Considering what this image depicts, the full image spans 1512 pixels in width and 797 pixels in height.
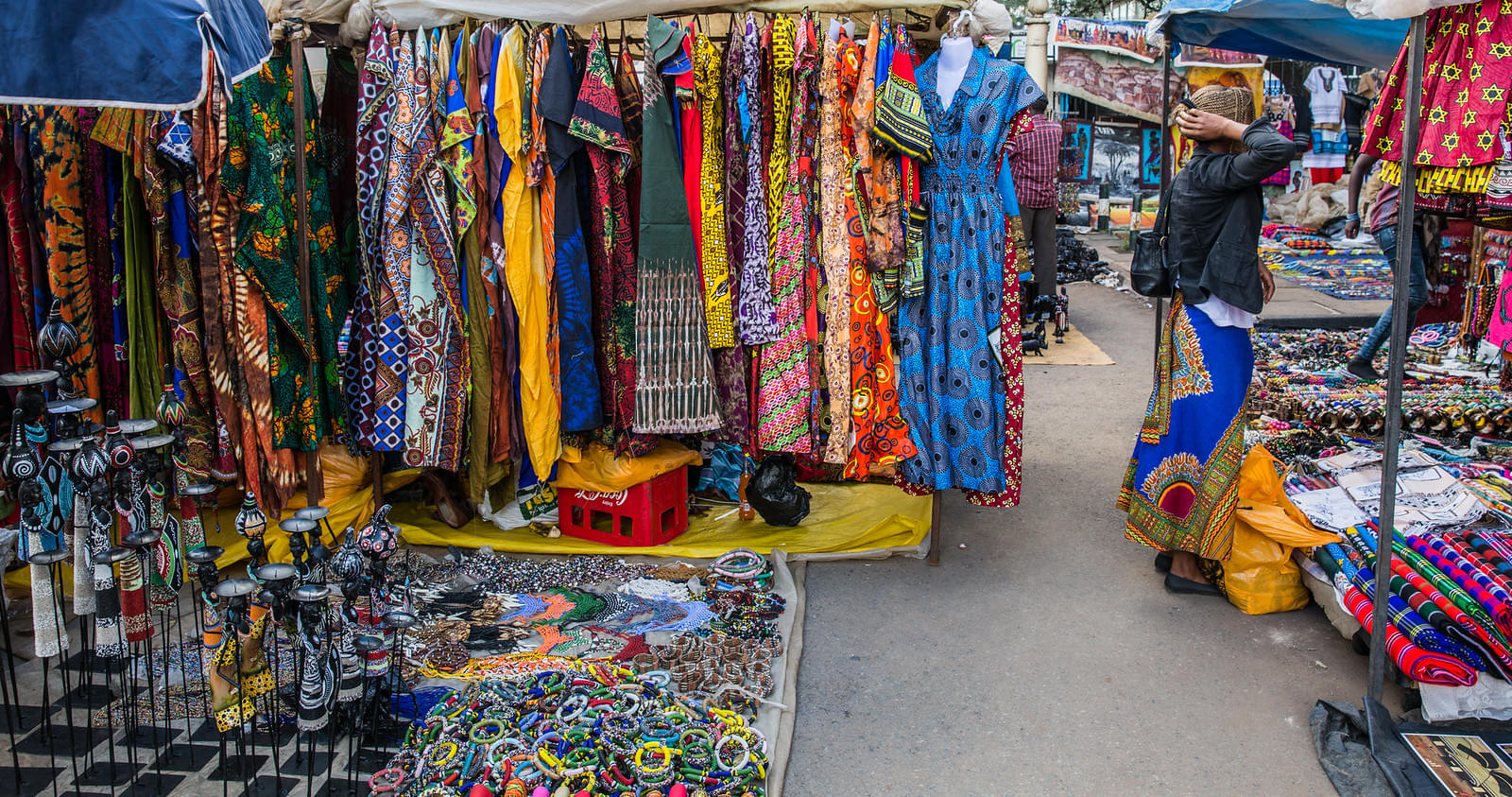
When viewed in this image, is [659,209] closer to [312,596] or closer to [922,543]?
[922,543]

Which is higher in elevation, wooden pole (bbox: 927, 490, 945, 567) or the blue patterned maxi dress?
the blue patterned maxi dress

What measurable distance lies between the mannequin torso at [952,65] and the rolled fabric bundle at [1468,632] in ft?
7.11

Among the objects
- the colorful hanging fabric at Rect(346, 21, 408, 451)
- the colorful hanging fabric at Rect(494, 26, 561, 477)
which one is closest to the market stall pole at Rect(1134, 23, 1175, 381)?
the colorful hanging fabric at Rect(494, 26, 561, 477)

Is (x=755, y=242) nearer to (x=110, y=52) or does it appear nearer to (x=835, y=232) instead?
(x=835, y=232)

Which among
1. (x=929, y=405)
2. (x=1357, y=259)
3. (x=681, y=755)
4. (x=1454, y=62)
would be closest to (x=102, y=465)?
(x=681, y=755)

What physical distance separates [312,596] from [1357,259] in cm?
1267

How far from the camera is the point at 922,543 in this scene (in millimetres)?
4445

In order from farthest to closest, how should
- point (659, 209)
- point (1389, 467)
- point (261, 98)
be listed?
1. point (659, 209)
2. point (261, 98)
3. point (1389, 467)

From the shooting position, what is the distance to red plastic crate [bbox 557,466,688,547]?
4418 mm

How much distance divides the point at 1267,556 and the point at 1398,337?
1.10m

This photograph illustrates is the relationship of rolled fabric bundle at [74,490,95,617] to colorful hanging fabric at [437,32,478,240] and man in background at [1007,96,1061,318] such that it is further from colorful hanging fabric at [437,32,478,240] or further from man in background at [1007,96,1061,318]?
man in background at [1007,96,1061,318]

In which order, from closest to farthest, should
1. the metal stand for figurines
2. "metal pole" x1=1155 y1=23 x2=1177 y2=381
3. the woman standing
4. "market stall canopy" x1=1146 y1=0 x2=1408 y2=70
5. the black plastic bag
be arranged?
the metal stand for figurines → the woman standing → "metal pole" x1=1155 y1=23 x2=1177 y2=381 → the black plastic bag → "market stall canopy" x1=1146 y1=0 x2=1408 y2=70

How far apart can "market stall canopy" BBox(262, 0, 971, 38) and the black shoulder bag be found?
3.49 feet

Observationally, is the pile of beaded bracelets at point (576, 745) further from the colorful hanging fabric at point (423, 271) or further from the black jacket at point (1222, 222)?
the black jacket at point (1222, 222)
